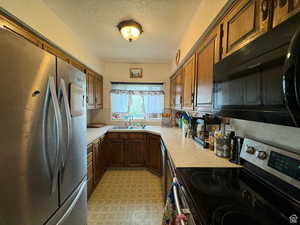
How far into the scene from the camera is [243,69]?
734 millimetres

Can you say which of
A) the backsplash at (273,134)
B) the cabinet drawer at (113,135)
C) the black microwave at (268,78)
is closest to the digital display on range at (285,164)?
the backsplash at (273,134)

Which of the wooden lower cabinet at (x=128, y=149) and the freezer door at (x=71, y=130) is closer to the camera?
the freezer door at (x=71, y=130)

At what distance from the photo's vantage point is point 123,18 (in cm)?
188

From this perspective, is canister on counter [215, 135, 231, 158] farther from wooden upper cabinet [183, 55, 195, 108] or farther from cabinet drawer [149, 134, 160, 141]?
cabinet drawer [149, 134, 160, 141]

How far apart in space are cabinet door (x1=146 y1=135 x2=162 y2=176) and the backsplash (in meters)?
1.87

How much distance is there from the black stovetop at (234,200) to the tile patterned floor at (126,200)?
1.24 m

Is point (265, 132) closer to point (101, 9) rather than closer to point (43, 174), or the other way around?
point (43, 174)

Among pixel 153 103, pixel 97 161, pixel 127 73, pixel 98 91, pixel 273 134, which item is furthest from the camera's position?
pixel 153 103

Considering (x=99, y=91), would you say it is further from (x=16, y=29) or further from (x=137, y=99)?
(x=16, y=29)

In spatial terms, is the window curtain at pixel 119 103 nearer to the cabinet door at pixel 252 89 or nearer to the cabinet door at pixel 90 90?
the cabinet door at pixel 90 90

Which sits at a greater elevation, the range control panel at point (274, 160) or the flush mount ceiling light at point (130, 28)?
the flush mount ceiling light at point (130, 28)

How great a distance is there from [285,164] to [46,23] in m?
2.33

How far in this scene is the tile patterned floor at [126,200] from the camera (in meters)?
1.87

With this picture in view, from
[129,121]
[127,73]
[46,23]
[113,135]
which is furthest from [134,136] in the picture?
[46,23]
